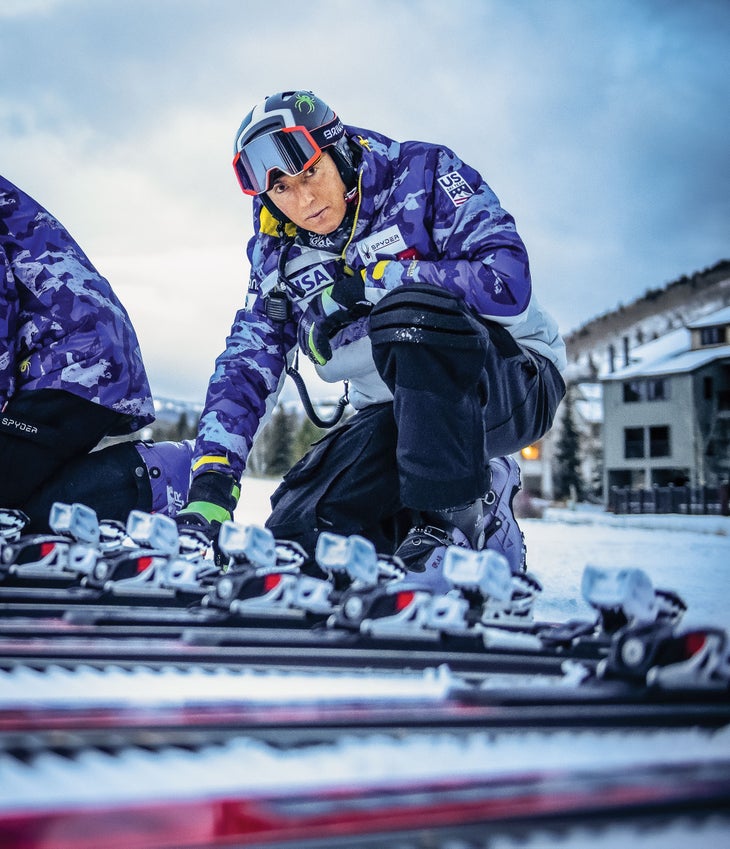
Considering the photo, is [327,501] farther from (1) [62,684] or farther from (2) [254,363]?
(1) [62,684]

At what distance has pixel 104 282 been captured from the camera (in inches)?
102

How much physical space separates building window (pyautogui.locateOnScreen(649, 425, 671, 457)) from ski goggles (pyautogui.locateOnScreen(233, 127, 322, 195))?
25286 mm

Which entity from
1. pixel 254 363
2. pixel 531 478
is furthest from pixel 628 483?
pixel 254 363

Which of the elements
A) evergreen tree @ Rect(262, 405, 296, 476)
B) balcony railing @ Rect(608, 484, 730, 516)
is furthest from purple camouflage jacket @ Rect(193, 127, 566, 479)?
evergreen tree @ Rect(262, 405, 296, 476)

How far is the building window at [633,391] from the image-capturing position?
26.0 m

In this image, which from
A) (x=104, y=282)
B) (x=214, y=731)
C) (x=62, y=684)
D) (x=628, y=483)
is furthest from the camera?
(x=628, y=483)

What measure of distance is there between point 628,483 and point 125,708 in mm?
27688

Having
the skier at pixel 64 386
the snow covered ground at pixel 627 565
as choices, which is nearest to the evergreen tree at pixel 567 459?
the snow covered ground at pixel 627 565

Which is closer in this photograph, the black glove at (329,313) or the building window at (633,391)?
the black glove at (329,313)

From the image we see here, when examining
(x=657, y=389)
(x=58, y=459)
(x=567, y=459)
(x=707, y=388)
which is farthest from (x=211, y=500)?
(x=567, y=459)

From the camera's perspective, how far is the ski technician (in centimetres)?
160

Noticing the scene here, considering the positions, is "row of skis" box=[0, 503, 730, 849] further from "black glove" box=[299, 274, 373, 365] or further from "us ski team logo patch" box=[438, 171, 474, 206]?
"us ski team logo patch" box=[438, 171, 474, 206]

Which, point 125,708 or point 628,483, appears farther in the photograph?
point 628,483

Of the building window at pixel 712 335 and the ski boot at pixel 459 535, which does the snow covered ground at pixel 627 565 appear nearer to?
the ski boot at pixel 459 535
